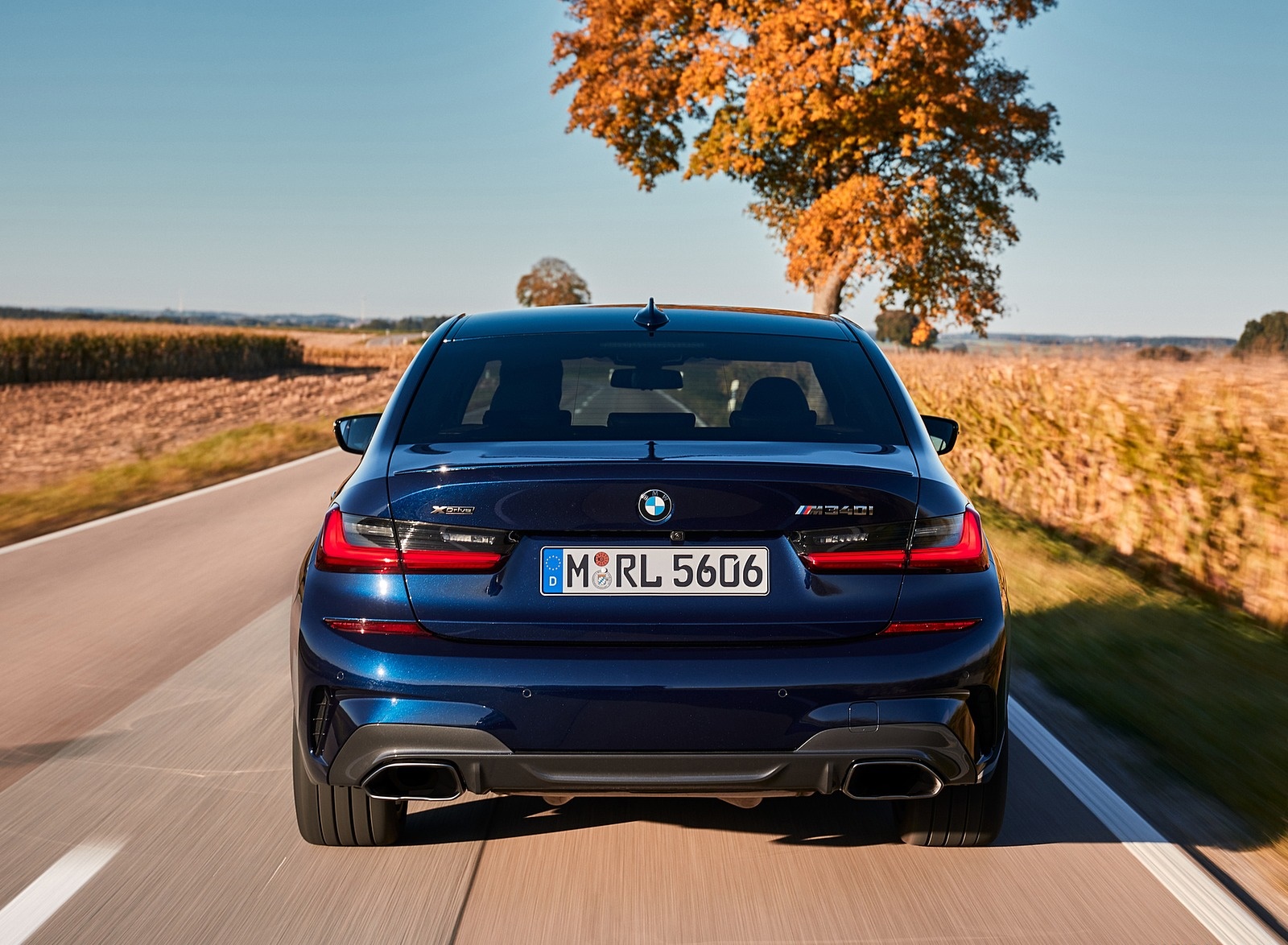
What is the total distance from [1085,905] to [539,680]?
1.55 m

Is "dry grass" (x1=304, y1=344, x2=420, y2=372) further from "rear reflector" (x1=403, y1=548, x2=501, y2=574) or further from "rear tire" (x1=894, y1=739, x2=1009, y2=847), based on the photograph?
"rear reflector" (x1=403, y1=548, x2=501, y2=574)

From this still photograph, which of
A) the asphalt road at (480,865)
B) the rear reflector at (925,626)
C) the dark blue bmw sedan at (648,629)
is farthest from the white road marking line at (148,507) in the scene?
the rear reflector at (925,626)

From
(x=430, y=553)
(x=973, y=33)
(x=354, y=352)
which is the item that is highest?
(x=973, y=33)

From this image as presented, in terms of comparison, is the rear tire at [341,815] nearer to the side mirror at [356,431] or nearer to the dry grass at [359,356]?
the side mirror at [356,431]

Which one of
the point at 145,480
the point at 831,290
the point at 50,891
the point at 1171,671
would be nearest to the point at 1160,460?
the point at 1171,671

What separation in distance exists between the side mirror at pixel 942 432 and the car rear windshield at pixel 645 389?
0.41 meters

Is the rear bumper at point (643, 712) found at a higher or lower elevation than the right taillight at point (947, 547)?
lower

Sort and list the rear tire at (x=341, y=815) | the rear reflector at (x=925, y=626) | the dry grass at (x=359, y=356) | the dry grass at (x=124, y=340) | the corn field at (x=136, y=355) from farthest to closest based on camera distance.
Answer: the dry grass at (x=359, y=356) < the dry grass at (x=124, y=340) < the corn field at (x=136, y=355) < the rear tire at (x=341, y=815) < the rear reflector at (x=925, y=626)

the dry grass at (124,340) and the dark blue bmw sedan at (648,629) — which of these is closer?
the dark blue bmw sedan at (648,629)

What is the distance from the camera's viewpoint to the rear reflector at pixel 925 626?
10.7 feet

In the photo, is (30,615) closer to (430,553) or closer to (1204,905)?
(430,553)

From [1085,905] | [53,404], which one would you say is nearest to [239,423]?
[53,404]

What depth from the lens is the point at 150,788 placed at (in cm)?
424

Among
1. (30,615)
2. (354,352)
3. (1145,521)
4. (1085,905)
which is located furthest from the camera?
(354,352)
